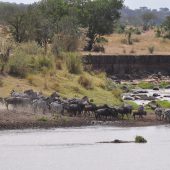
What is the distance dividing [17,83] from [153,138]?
1623 cm

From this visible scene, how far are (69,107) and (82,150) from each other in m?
9.96

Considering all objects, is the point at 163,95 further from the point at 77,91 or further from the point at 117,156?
the point at 117,156

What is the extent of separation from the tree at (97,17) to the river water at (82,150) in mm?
52698

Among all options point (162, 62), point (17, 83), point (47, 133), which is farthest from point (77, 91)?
point (162, 62)

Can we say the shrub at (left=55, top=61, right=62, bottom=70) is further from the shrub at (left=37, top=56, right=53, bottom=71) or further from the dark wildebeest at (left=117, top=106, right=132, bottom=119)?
the dark wildebeest at (left=117, top=106, right=132, bottom=119)

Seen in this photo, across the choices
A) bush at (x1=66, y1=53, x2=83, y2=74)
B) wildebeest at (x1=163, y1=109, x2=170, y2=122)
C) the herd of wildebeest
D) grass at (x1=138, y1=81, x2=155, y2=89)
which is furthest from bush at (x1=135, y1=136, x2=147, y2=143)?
grass at (x1=138, y1=81, x2=155, y2=89)

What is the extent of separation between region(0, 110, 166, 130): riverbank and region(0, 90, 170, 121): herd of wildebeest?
0.81 metres

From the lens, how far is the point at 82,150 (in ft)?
105

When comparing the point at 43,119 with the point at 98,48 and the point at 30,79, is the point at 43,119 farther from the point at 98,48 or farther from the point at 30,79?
the point at 98,48

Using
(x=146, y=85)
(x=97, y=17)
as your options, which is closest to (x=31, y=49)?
(x=146, y=85)

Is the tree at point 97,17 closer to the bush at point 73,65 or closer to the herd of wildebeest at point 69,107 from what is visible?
the bush at point 73,65

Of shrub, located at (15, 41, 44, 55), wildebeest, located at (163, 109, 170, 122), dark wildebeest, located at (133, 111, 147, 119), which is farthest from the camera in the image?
shrub, located at (15, 41, 44, 55)

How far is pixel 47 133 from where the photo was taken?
36.7 metres

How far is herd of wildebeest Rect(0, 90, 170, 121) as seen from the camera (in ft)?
137
